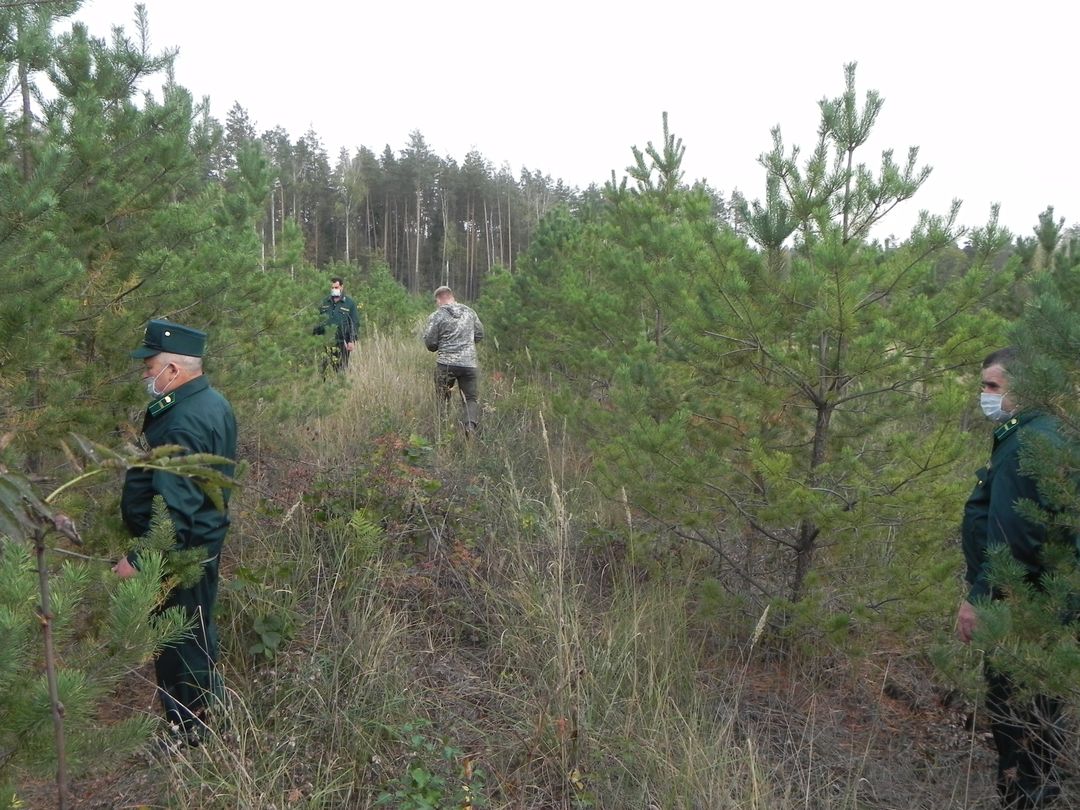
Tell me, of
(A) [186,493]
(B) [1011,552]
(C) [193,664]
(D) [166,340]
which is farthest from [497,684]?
(B) [1011,552]

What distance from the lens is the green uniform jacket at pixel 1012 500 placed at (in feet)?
8.25

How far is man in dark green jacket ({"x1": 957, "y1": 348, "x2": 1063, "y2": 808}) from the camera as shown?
8.32ft

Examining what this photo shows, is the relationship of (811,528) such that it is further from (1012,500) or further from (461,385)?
(461,385)

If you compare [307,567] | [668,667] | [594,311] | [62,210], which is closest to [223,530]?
[307,567]

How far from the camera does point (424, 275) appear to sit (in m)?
41.8

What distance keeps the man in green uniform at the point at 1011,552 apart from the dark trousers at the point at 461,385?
5.51m

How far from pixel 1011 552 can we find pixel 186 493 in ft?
9.14

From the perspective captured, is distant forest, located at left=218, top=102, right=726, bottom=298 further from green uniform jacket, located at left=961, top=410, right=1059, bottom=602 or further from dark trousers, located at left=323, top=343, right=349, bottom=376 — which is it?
green uniform jacket, located at left=961, top=410, right=1059, bottom=602

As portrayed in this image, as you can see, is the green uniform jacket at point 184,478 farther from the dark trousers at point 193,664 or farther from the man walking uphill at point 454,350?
the man walking uphill at point 454,350

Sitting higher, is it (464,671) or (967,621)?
(967,621)

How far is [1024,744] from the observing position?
264 centimetres

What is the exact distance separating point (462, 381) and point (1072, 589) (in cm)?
645

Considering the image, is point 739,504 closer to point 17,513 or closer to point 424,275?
point 17,513

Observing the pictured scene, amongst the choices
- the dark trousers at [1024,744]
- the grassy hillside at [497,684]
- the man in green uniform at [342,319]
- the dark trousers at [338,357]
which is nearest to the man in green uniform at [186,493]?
the grassy hillside at [497,684]
